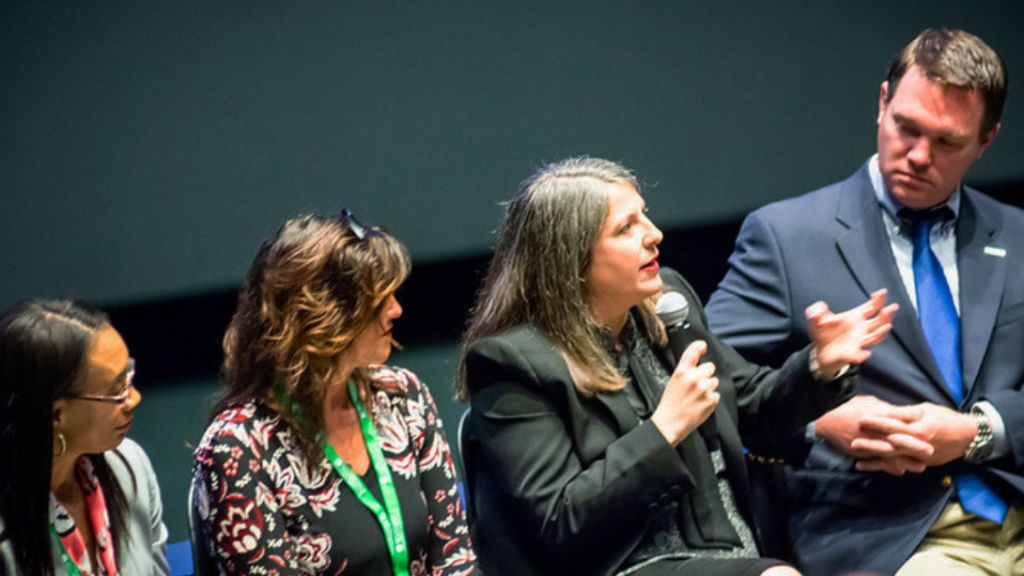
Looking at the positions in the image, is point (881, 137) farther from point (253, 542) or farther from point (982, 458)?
point (253, 542)

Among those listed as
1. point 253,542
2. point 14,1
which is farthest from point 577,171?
point 14,1

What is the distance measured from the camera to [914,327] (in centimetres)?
Result: 270

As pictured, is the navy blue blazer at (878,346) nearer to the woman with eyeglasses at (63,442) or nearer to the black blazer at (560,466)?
the black blazer at (560,466)

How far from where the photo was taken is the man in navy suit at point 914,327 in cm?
262

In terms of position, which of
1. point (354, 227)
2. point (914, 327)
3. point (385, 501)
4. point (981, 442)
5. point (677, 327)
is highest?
point (354, 227)

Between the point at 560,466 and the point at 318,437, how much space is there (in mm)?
450

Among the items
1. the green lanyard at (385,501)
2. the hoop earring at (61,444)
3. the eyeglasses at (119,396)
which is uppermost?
the eyeglasses at (119,396)

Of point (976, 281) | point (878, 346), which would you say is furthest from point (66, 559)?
point (976, 281)

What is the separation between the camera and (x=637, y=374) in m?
2.44

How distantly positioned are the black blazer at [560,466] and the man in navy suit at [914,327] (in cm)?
29

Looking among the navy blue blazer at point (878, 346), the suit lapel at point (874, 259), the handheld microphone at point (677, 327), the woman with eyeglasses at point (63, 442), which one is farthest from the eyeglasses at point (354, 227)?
the suit lapel at point (874, 259)

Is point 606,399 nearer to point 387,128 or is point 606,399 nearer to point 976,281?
point 976,281

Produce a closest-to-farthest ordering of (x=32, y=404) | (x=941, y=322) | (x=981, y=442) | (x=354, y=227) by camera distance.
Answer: (x=32, y=404)
(x=354, y=227)
(x=981, y=442)
(x=941, y=322)

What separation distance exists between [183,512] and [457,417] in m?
0.80
